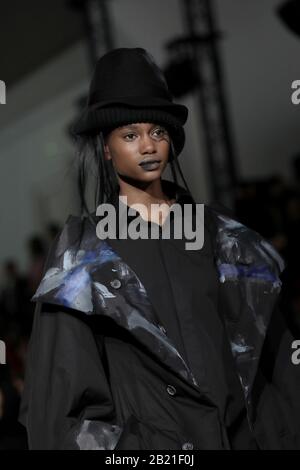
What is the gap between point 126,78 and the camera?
1.67 m

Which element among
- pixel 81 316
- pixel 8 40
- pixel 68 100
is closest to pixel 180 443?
pixel 81 316

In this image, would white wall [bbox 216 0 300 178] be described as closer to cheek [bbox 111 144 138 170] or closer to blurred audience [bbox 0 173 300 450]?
blurred audience [bbox 0 173 300 450]

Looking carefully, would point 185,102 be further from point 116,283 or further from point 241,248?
point 116,283

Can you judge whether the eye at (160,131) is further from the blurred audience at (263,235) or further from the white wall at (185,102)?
the white wall at (185,102)

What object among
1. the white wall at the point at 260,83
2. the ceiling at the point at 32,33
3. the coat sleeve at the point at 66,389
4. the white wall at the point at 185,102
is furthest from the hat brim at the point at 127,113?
the ceiling at the point at 32,33

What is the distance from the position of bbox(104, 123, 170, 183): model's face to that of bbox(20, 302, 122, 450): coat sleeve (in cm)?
32

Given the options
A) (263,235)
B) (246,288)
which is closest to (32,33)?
(263,235)

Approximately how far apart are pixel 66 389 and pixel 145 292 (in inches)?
9.3

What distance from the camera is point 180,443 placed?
1.52 meters

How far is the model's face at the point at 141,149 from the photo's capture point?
5.49 ft

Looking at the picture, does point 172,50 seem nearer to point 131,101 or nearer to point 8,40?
point 8,40

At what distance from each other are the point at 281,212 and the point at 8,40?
4.89 meters

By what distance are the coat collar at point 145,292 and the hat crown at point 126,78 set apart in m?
0.26

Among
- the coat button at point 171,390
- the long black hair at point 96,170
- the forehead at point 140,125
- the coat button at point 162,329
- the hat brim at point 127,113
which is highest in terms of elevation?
the hat brim at point 127,113
